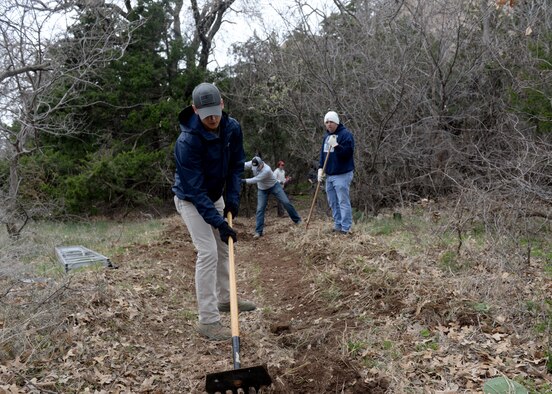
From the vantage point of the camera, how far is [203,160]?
15.1ft

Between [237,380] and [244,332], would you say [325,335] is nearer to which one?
[244,332]

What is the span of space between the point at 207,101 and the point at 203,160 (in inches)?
23.8

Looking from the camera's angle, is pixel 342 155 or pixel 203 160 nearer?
pixel 203 160

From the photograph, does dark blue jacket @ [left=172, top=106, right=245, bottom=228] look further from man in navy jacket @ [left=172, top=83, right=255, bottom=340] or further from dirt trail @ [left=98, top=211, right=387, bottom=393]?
dirt trail @ [left=98, top=211, right=387, bottom=393]

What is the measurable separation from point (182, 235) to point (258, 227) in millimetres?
1874

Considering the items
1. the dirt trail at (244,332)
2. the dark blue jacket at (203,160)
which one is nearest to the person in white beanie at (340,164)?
the dirt trail at (244,332)

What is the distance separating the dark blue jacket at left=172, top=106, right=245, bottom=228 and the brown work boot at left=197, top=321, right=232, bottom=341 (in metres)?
1.02

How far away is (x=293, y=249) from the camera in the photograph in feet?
29.1

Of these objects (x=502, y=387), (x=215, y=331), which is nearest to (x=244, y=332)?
(x=215, y=331)

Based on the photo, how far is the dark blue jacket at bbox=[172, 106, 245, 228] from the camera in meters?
4.45

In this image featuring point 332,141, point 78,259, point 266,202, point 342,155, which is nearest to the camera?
point 78,259

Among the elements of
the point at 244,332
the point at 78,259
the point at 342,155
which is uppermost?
the point at 342,155

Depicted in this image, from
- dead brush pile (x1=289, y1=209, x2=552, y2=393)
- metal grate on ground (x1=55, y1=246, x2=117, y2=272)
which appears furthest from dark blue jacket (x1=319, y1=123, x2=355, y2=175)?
metal grate on ground (x1=55, y1=246, x2=117, y2=272)

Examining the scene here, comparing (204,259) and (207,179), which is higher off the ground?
(207,179)
